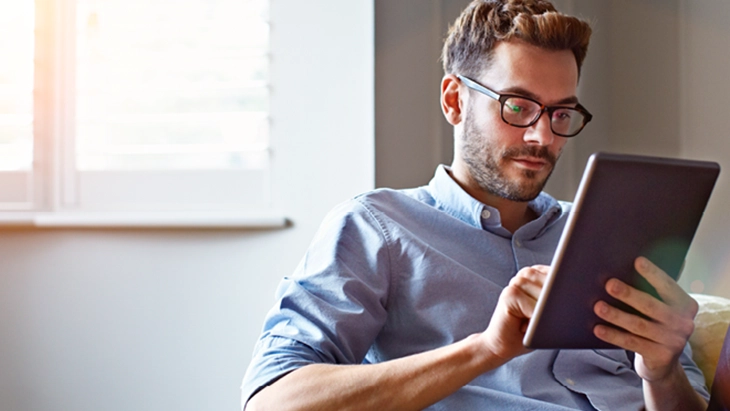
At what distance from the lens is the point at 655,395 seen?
1.04 metres

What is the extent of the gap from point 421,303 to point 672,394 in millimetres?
394

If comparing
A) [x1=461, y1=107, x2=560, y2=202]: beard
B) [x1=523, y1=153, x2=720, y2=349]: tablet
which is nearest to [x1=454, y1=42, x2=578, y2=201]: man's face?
[x1=461, y1=107, x2=560, y2=202]: beard

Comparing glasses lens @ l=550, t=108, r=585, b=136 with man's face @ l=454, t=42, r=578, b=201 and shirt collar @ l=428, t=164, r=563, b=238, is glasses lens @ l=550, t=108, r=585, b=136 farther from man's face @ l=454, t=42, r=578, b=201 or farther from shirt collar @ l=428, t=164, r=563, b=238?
shirt collar @ l=428, t=164, r=563, b=238

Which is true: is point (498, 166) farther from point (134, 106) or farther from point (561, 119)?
point (134, 106)

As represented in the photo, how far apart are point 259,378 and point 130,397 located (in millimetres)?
1109

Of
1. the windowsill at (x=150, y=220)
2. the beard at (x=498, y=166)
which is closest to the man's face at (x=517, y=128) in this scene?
the beard at (x=498, y=166)

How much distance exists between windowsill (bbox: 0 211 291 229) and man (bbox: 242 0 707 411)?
678 millimetres

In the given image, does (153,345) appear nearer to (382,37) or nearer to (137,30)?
(137,30)

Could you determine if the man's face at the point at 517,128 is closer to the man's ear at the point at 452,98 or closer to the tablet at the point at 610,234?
the man's ear at the point at 452,98

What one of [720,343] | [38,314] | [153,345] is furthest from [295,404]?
[38,314]

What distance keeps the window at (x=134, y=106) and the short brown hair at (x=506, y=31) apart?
0.75 meters

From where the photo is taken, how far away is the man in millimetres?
927

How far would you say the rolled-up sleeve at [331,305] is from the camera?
1.00 meters

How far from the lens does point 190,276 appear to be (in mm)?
1925
